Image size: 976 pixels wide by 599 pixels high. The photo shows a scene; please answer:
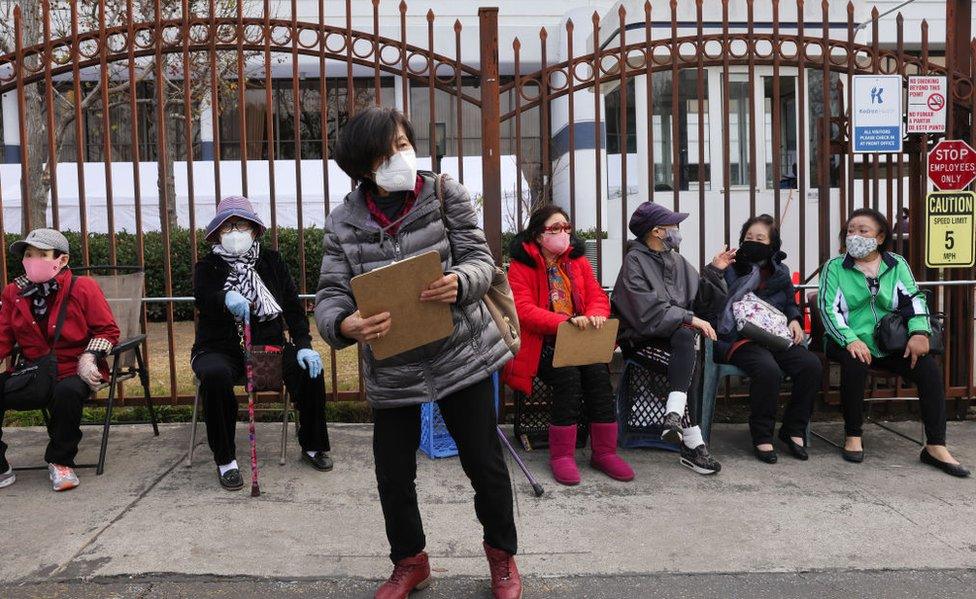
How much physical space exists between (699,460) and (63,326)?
11.6 feet

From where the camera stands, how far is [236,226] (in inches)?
185

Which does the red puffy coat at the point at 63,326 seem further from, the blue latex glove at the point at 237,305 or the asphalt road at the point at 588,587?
the asphalt road at the point at 588,587

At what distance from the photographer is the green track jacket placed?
5.00 m

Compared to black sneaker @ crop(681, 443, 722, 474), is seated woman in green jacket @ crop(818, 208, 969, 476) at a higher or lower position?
higher

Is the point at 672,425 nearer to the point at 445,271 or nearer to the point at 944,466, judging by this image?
the point at 944,466

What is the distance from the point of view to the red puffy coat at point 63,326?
15.1ft

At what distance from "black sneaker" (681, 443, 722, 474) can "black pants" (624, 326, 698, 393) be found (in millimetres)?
340

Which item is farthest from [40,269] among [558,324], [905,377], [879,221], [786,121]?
[786,121]

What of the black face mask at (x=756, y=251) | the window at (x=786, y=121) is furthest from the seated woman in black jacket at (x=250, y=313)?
the window at (x=786, y=121)

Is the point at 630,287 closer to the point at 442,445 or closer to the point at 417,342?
the point at 442,445

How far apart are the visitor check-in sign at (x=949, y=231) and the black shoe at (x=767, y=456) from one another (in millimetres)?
1800

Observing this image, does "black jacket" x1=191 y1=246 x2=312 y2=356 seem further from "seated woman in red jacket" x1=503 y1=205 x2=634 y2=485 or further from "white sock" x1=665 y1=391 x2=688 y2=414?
"white sock" x1=665 y1=391 x2=688 y2=414

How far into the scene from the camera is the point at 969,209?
5.52m

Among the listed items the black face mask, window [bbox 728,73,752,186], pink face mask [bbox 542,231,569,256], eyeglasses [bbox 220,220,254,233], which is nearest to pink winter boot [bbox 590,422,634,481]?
pink face mask [bbox 542,231,569,256]
